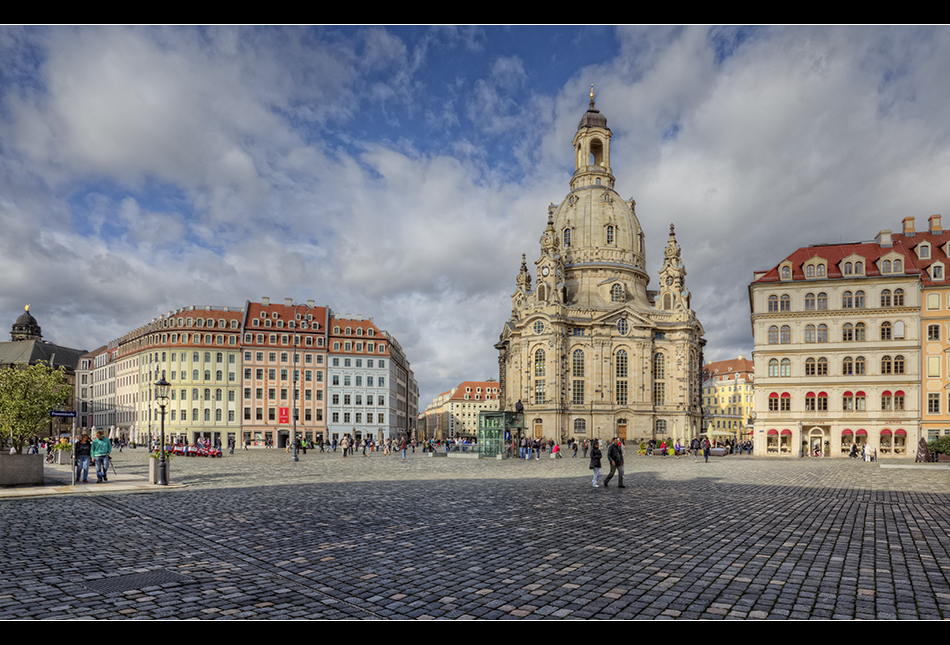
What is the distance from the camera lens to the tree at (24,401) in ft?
76.5

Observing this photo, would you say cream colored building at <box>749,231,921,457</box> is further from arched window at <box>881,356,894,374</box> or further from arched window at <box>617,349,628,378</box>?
arched window at <box>617,349,628,378</box>

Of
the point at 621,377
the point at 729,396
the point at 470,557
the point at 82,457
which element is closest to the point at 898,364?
the point at 621,377

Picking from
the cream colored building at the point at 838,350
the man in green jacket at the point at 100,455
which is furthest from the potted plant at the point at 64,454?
the cream colored building at the point at 838,350

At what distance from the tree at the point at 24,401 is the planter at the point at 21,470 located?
6.83 ft

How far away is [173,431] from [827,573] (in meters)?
93.0

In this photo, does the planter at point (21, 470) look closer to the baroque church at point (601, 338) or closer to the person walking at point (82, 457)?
the person walking at point (82, 457)

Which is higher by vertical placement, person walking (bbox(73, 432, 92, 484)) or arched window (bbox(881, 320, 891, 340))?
arched window (bbox(881, 320, 891, 340))

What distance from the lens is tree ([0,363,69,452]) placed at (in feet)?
76.5

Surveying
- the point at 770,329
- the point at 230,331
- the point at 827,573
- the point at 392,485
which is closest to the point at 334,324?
the point at 230,331

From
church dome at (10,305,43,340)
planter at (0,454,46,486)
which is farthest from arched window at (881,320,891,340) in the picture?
church dome at (10,305,43,340)

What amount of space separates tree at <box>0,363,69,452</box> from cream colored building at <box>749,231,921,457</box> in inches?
2161

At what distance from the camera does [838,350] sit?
193 ft

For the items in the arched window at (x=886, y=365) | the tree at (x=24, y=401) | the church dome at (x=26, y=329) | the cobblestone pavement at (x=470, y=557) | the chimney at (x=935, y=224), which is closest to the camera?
the cobblestone pavement at (x=470, y=557)
